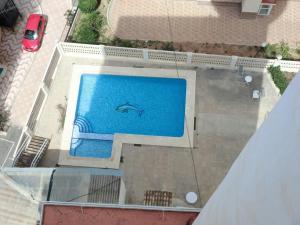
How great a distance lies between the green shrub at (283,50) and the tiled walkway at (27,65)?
13.0m

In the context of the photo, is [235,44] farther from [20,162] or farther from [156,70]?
[20,162]

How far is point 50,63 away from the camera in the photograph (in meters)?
21.8

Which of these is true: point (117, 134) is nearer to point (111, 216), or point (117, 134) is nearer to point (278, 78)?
point (111, 216)

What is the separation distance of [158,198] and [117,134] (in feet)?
13.8

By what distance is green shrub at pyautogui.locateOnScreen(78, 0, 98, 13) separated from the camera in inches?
932

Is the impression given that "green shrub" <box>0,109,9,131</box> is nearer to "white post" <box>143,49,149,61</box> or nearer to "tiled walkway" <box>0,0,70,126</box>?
"tiled walkway" <box>0,0,70,126</box>

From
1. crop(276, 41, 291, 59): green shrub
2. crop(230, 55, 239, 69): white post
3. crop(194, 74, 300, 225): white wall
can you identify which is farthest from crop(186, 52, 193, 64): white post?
crop(194, 74, 300, 225): white wall

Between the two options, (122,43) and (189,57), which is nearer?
(189,57)

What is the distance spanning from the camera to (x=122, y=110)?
71.2 feet

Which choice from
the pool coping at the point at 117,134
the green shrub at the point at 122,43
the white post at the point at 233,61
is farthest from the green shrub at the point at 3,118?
the white post at the point at 233,61

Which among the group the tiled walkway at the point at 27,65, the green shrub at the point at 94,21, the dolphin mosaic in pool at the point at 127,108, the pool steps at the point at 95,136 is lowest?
the pool steps at the point at 95,136

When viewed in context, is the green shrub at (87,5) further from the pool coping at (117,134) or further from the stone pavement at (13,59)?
the pool coping at (117,134)

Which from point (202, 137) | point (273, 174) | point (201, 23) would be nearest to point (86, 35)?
point (201, 23)

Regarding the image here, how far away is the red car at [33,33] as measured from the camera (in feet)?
74.6
